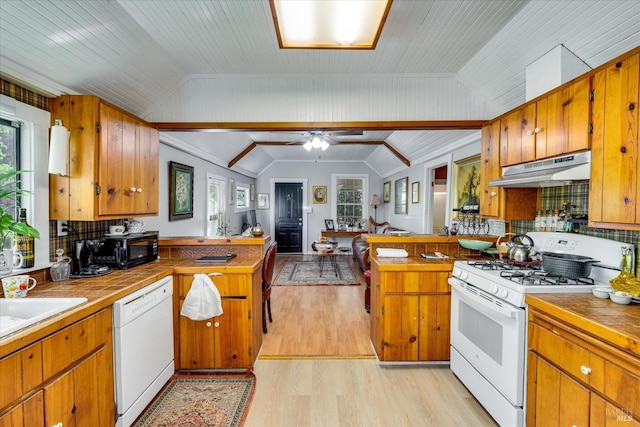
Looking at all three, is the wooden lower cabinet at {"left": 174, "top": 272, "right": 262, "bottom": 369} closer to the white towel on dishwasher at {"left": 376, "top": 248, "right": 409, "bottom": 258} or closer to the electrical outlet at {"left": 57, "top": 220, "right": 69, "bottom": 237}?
the electrical outlet at {"left": 57, "top": 220, "right": 69, "bottom": 237}

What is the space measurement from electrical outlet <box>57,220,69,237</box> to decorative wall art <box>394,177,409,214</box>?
207 inches

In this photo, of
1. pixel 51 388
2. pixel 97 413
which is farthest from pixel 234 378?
pixel 51 388

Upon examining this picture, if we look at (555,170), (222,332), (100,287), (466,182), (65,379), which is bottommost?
(222,332)

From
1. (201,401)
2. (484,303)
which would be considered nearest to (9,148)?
(201,401)

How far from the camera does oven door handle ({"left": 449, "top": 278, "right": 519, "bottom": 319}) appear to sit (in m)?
1.69

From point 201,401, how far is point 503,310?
2182mm

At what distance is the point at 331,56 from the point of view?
2.45 metres

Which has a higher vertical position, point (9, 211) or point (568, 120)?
point (568, 120)

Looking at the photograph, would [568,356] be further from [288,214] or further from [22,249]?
[288,214]

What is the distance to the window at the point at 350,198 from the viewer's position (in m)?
8.05

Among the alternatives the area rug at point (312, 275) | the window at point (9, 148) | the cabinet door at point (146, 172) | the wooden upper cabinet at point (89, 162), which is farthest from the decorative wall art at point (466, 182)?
the window at point (9, 148)

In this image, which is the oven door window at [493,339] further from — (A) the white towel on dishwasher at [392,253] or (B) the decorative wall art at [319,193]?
(B) the decorative wall art at [319,193]

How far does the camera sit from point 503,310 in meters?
1.74

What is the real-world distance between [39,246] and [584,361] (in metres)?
3.24
